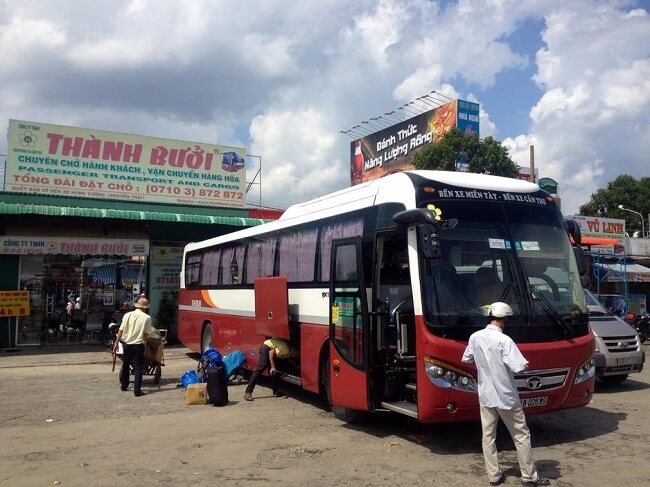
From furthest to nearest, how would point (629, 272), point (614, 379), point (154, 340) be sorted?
point (629, 272) < point (154, 340) < point (614, 379)

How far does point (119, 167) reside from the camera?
70.4ft

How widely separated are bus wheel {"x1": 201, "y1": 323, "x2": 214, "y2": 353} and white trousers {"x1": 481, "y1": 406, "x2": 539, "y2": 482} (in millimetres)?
9678

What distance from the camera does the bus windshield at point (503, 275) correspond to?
668 centimetres

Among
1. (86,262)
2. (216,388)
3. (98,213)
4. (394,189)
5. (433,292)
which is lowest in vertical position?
(216,388)

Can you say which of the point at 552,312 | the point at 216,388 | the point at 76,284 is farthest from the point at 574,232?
the point at 76,284

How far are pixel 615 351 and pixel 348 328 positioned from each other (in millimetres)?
5910

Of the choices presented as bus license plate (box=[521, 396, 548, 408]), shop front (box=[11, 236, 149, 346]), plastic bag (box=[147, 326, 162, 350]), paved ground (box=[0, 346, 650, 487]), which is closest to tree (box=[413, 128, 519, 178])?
shop front (box=[11, 236, 149, 346])

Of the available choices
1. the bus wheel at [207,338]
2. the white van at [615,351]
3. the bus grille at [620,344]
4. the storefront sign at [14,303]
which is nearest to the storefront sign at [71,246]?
the storefront sign at [14,303]

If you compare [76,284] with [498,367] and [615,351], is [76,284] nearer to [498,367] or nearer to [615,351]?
[615,351]

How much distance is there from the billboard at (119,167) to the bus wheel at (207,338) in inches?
322

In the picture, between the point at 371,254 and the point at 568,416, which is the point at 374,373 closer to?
the point at 371,254

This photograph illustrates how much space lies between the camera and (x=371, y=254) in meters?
7.81

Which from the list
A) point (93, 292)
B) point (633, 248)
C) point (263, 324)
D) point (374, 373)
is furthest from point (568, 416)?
point (633, 248)

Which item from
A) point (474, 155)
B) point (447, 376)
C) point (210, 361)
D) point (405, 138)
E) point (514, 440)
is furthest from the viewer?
point (405, 138)
